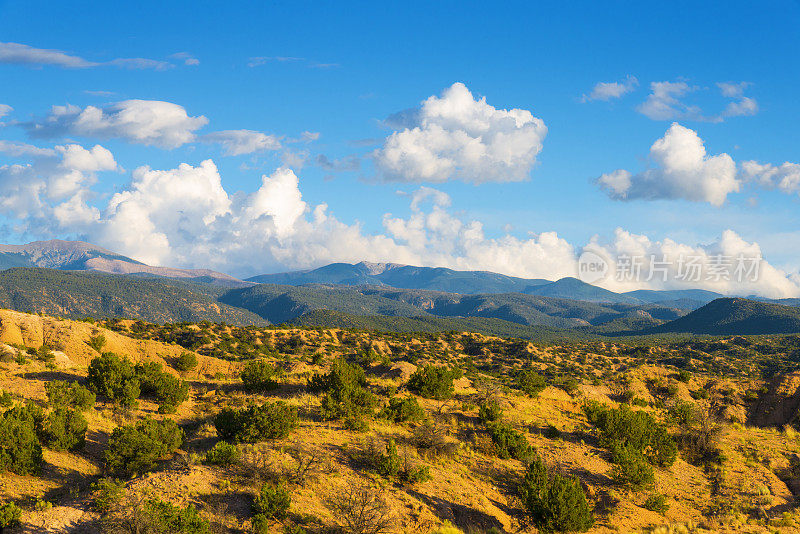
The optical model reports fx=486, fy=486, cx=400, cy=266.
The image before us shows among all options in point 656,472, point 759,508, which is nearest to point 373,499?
point 656,472

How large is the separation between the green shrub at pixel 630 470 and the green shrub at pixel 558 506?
181 inches

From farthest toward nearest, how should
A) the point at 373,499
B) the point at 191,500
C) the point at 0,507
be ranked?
the point at 373,499 < the point at 191,500 < the point at 0,507

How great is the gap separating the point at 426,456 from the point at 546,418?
40.9ft

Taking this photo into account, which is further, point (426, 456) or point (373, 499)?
point (426, 456)

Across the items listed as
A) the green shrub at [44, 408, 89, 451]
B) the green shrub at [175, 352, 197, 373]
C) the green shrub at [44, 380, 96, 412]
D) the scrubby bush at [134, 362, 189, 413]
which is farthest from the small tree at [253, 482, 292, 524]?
the green shrub at [175, 352, 197, 373]

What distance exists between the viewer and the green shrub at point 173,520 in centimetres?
1578

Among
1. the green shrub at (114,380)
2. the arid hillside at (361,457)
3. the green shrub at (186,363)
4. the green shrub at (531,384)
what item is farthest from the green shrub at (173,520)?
the green shrub at (186,363)

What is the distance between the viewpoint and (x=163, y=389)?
101 feet

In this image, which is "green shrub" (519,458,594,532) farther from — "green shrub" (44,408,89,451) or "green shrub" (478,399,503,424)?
"green shrub" (44,408,89,451)

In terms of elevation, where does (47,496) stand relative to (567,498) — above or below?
below

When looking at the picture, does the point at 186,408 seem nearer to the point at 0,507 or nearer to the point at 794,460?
the point at 0,507

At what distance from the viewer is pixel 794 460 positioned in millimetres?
29812

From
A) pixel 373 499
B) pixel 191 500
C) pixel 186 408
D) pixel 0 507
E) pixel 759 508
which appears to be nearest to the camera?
pixel 0 507

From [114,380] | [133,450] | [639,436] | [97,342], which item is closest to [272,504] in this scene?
[133,450]
